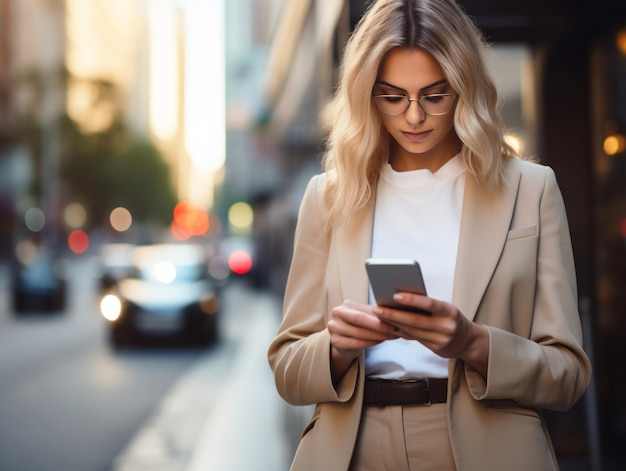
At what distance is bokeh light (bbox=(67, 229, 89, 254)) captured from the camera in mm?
79812

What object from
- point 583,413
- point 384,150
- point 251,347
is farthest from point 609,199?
point 251,347

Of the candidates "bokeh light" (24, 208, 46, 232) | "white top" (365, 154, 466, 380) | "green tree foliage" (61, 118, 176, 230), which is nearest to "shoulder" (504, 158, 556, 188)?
"white top" (365, 154, 466, 380)

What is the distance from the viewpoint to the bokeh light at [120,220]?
105750mm

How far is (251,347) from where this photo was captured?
52.2 ft

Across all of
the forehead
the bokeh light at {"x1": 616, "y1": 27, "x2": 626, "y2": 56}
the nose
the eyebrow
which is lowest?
the nose

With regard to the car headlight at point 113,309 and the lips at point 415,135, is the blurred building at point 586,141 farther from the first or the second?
the car headlight at point 113,309

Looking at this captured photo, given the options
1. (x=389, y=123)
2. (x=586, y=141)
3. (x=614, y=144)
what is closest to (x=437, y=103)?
(x=389, y=123)

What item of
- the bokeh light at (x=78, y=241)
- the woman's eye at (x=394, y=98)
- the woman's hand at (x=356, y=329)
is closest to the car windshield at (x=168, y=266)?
the woman's eye at (x=394, y=98)

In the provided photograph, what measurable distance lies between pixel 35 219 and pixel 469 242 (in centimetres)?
6108

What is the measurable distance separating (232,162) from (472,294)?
231ft

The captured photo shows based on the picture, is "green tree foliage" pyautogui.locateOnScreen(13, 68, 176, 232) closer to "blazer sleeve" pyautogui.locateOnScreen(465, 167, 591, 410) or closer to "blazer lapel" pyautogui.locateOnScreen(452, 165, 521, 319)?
"blazer lapel" pyautogui.locateOnScreen(452, 165, 521, 319)

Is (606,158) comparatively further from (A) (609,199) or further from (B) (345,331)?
(B) (345,331)

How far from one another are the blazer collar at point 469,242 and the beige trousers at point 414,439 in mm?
248

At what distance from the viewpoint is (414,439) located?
6.66 feet
